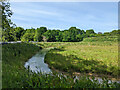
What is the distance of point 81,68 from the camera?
14.3 metres

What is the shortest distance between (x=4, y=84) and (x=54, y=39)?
87.8 metres

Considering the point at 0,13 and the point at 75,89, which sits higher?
the point at 0,13

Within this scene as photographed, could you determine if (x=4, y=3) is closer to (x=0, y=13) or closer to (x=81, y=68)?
(x=0, y=13)

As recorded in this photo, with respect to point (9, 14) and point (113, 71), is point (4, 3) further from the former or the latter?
point (113, 71)

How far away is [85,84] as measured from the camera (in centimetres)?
507

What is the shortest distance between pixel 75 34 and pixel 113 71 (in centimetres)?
8110

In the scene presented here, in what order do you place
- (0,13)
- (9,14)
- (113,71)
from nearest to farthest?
1. (113,71)
2. (0,13)
3. (9,14)

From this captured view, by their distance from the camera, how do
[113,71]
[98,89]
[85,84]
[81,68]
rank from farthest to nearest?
[81,68] → [113,71] → [85,84] → [98,89]

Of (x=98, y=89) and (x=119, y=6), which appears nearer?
(x=98, y=89)

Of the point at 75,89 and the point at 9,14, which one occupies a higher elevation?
the point at 9,14

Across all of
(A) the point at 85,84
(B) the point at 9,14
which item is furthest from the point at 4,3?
(A) the point at 85,84

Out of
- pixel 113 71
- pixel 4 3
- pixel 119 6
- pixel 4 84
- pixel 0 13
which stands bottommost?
pixel 113 71

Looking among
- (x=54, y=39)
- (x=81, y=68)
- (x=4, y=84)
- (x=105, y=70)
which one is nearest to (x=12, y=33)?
(x=81, y=68)

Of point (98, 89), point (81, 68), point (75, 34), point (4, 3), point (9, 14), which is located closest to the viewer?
point (98, 89)
